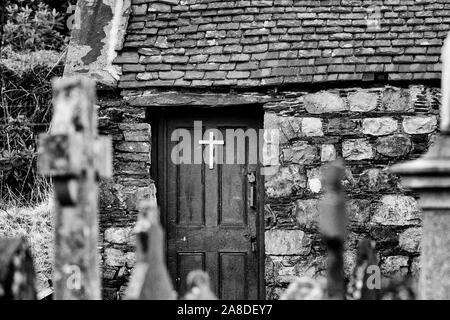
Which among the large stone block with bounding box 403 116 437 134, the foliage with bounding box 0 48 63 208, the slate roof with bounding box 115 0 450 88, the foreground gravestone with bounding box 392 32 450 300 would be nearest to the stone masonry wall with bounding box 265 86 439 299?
A: the large stone block with bounding box 403 116 437 134

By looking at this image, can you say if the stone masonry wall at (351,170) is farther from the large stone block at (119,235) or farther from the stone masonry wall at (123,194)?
the large stone block at (119,235)

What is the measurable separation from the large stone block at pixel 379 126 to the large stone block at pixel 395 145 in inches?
2.6

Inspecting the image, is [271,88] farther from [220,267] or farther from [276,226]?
[220,267]

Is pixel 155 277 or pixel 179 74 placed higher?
pixel 179 74

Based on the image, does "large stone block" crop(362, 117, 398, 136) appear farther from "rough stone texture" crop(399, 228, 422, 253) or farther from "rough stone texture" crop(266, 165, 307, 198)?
"rough stone texture" crop(399, 228, 422, 253)

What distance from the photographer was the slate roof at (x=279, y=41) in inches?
278

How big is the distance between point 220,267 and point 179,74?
1.97m

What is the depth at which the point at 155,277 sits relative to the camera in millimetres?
3529

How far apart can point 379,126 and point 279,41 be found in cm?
131

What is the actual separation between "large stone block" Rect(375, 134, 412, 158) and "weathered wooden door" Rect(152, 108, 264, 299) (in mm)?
1247

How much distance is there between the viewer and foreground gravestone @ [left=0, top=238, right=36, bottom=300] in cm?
341

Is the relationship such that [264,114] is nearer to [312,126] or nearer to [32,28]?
[312,126]

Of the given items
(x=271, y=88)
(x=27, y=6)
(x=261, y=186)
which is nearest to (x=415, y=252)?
(x=261, y=186)

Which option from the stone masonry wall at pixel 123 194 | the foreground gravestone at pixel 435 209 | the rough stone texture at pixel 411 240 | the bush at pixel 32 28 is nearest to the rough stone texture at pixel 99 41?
the stone masonry wall at pixel 123 194
